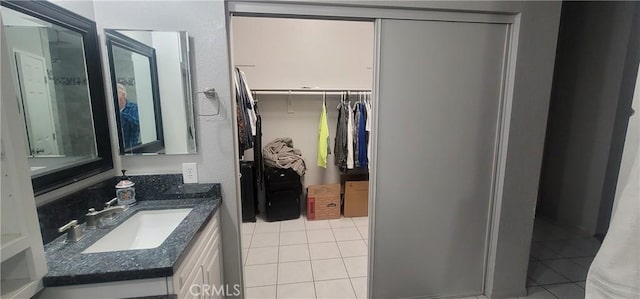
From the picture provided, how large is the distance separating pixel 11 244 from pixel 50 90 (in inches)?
28.7

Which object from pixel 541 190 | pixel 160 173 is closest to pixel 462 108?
pixel 160 173

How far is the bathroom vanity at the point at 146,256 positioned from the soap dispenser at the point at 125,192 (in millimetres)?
51

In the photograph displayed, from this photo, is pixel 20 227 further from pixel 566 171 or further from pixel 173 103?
pixel 566 171

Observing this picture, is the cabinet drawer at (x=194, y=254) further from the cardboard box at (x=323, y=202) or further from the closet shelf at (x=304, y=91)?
the closet shelf at (x=304, y=91)

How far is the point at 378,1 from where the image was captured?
1.51 meters

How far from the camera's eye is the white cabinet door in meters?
3.30

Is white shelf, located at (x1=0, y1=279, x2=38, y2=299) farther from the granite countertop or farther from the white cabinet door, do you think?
the white cabinet door

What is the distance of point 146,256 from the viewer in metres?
0.99

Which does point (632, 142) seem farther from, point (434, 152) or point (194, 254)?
point (194, 254)

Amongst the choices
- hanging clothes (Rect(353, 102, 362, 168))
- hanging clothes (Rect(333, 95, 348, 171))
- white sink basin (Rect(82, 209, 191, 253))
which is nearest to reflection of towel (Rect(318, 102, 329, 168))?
hanging clothes (Rect(333, 95, 348, 171))

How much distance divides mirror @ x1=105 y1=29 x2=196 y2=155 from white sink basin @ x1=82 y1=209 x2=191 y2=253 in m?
0.36

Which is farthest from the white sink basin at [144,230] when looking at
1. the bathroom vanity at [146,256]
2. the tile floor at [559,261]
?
the tile floor at [559,261]

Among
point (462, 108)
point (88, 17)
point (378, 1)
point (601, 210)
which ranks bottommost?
point (601, 210)

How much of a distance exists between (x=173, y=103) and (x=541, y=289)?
9.63ft
